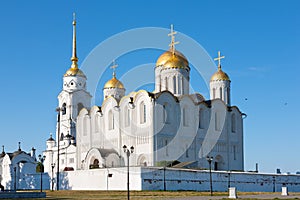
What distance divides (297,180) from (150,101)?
18.9 metres

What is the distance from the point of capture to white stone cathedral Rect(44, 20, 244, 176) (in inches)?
2202

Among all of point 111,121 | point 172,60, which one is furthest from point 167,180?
point 172,60

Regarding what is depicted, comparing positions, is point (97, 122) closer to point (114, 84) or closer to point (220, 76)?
point (114, 84)

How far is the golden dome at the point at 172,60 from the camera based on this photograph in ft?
202

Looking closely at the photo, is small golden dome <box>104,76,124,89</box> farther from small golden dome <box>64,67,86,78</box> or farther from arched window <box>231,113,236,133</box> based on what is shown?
arched window <box>231,113,236,133</box>

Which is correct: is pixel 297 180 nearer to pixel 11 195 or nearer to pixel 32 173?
pixel 32 173

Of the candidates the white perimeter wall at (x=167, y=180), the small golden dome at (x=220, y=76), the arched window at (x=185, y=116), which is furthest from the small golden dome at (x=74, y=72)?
the arched window at (x=185, y=116)

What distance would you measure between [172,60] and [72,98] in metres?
17.0

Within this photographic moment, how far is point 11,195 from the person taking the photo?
31.8 metres

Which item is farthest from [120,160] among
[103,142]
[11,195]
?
[11,195]

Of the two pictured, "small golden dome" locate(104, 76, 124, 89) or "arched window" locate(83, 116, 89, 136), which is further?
"small golden dome" locate(104, 76, 124, 89)

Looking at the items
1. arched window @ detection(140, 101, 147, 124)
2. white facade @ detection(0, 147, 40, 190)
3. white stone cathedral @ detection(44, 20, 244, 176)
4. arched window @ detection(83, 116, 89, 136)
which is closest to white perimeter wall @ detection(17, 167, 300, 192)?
white facade @ detection(0, 147, 40, 190)

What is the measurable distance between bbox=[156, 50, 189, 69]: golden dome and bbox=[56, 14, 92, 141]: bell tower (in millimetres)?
13361

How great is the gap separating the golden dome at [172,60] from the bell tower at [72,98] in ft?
43.8
